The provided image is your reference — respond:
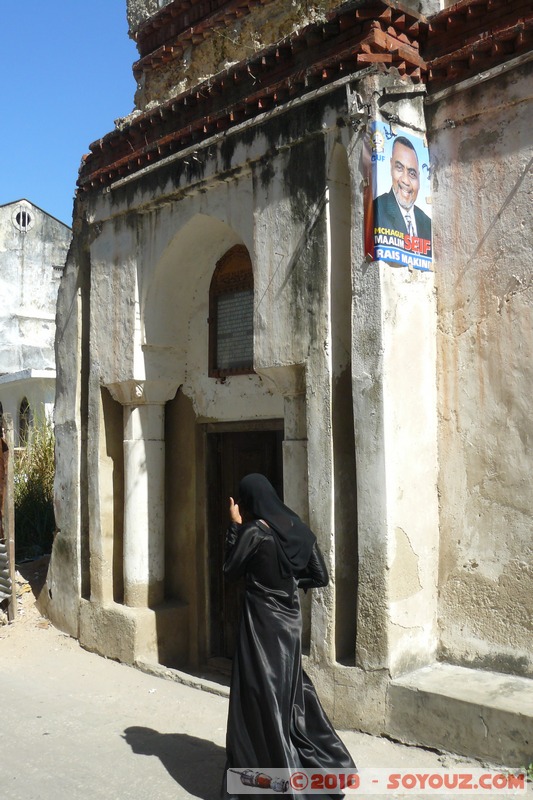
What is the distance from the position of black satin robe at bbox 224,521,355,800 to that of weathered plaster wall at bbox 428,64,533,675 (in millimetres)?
1346

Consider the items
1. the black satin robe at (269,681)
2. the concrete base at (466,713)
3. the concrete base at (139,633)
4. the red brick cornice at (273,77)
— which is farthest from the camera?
the concrete base at (139,633)

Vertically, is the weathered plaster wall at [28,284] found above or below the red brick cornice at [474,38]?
above

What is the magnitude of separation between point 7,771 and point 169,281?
4.21 metres

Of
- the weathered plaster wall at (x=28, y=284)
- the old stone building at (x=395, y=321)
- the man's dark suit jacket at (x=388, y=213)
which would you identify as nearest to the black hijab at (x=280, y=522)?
the old stone building at (x=395, y=321)

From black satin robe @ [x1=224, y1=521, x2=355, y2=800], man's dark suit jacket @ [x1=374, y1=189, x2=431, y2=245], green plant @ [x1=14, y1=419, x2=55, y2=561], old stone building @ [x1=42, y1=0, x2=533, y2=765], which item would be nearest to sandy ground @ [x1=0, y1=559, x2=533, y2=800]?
old stone building @ [x1=42, y1=0, x2=533, y2=765]

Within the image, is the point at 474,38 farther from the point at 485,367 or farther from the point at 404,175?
the point at 485,367

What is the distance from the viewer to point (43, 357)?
82.0 feet

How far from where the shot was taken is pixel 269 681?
416 centimetres

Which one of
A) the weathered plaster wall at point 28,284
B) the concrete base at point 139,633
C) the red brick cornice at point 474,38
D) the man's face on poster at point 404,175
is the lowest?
the concrete base at point 139,633

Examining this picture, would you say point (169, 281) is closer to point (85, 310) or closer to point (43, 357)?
point (85, 310)

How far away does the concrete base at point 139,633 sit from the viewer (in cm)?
704

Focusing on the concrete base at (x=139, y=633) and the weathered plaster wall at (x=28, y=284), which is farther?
the weathered plaster wall at (x=28, y=284)

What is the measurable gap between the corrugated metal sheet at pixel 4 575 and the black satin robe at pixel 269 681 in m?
4.56

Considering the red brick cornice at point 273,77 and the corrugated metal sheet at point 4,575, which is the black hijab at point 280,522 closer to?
the red brick cornice at point 273,77
